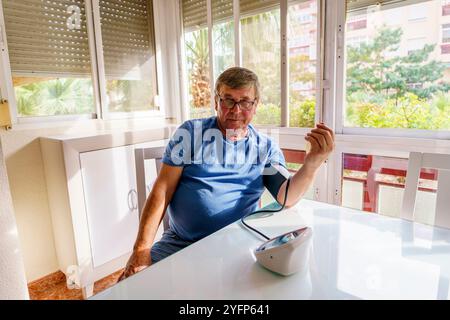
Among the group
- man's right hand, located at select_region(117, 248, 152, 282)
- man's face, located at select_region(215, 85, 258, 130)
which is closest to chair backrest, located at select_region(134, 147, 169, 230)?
man's right hand, located at select_region(117, 248, 152, 282)

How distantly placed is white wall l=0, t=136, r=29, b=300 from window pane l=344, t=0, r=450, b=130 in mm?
1724

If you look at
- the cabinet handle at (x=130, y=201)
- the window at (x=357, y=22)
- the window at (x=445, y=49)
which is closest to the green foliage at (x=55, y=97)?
the cabinet handle at (x=130, y=201)

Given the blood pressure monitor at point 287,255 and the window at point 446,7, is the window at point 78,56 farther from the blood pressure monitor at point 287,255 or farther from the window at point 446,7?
the window at point 446,7

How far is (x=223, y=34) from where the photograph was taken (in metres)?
2.28

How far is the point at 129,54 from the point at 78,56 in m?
0.41

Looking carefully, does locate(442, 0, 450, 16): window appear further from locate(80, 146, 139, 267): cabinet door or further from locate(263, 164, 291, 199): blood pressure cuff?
locate(80, 146, 139, 267): cabinet door

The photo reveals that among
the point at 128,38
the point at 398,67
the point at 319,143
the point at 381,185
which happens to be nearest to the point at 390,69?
the point at 398,67

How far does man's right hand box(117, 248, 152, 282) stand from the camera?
3.31 ft

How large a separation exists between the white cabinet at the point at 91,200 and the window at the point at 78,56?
1.16 ft

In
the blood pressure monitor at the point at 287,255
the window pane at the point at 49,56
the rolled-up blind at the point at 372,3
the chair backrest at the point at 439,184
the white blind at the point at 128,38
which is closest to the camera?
the blood pressure monitor at the point at 287,255

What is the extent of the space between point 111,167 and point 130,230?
0.45m

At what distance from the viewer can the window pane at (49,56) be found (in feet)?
5.84

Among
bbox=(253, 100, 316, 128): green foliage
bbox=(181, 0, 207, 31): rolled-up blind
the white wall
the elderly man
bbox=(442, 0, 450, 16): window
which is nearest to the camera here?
the white wall

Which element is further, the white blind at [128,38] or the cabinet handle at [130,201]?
the white blind at [128,38]
